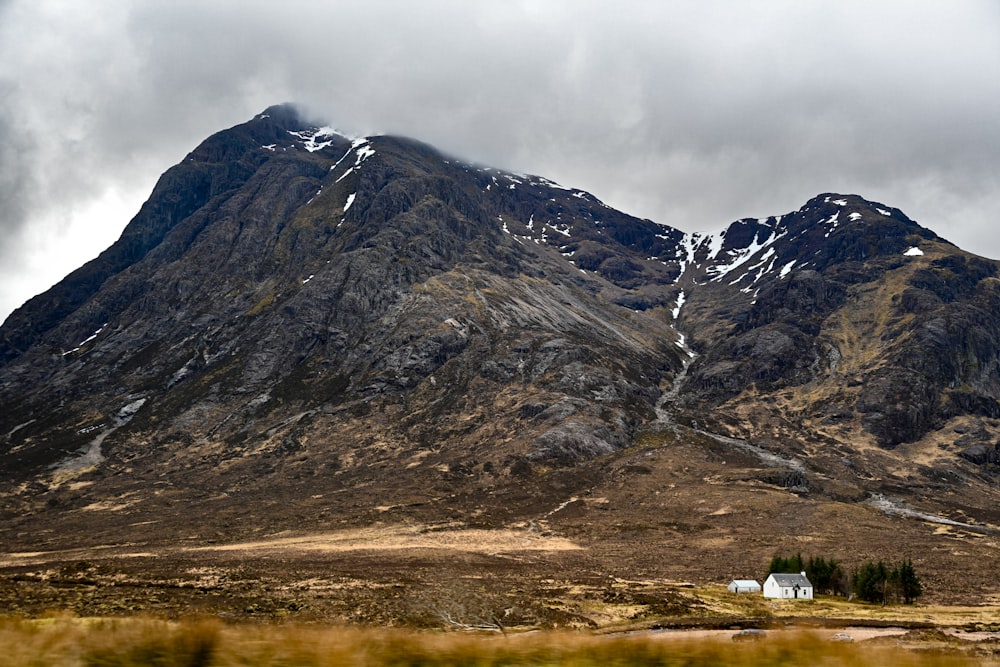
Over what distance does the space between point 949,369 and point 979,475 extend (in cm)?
5292

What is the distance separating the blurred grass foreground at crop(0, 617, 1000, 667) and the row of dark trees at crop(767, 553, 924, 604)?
66.0 metres

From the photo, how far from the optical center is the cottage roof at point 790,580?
61969 millimetres

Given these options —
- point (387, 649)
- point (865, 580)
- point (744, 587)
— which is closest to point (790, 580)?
point (744, 587)

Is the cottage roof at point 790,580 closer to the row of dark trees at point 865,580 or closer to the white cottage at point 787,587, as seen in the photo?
the white cottage at point 787,587

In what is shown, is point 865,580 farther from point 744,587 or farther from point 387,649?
point 387,649

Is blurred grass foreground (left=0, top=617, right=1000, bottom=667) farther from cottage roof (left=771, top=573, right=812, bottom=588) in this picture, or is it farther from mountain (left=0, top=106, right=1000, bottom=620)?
mountain (left=0, top=106, right=1000, bottom=620)

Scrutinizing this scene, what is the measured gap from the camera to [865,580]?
6291 cm

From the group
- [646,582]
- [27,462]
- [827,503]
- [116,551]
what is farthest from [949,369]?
[27,462]

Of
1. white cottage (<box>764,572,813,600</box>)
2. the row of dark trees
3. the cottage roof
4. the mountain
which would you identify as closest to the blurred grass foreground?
white cottage (<box>764,572,813,600</box>)

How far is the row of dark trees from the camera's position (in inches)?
2393

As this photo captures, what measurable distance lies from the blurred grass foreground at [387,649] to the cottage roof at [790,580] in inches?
2458

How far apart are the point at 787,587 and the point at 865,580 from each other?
27.1ft

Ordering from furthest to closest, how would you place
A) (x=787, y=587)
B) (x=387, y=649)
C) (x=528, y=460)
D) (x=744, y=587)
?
(x=528, y=460) < (x=744, y=587) < (x=787, y=587) < (x=387, y=649)

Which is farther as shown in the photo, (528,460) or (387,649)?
(528,460)
